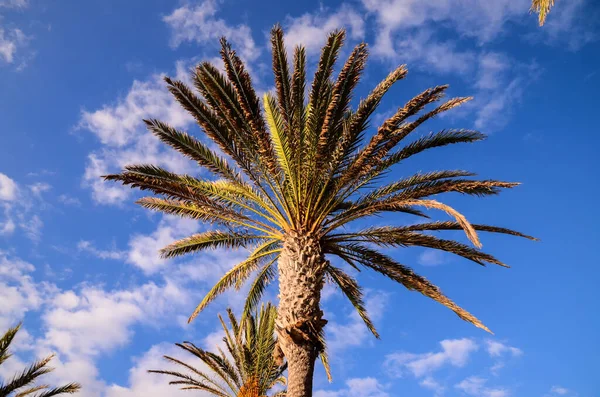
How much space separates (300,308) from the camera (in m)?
9.33

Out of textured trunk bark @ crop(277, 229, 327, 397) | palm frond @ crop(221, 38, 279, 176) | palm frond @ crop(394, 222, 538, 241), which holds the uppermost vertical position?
palm frond @ crop(221, 38, 279, 176)

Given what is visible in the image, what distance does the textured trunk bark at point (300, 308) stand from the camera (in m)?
8.91

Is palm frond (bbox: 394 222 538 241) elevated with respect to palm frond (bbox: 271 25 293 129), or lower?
lower

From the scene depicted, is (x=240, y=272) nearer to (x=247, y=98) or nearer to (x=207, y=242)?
(x=207, y=242)

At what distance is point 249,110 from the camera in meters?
9.81

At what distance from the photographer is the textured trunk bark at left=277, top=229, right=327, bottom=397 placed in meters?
8.91

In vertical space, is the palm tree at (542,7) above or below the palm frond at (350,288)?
above

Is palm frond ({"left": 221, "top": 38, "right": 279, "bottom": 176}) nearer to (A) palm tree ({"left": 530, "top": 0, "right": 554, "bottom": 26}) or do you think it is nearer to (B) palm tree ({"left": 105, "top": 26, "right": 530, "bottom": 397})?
(B) palm tree ({"left": 105, "top": 26, "right": 530, "bottom": 397})

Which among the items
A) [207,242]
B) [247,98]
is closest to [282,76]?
[247,98]

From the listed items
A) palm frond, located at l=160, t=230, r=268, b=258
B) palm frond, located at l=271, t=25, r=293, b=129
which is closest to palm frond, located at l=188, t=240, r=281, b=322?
palm frond, located at l=160, t=230, r=268, b=258

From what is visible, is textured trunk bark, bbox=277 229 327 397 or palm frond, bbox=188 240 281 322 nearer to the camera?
textured trunk bark, bbox=277 229 327 397

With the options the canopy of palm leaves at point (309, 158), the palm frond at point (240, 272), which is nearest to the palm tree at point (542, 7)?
the canopy of palm leaves at point (309, 158)

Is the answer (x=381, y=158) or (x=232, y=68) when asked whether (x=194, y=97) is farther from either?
(x=381, y=158)

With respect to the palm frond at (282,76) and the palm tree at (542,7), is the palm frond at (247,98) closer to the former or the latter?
the palm frond at (282,76)
